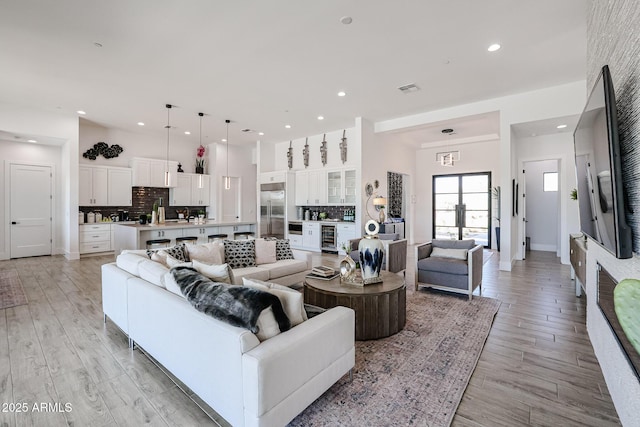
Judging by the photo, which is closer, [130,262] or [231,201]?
[130,262]

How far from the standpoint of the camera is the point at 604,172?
1.67 m

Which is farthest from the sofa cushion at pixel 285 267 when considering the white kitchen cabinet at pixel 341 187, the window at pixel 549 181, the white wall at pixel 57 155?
the window at pixel 549 181

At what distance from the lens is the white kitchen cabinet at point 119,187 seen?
768 cm

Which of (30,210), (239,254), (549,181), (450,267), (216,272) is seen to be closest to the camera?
(216,272)

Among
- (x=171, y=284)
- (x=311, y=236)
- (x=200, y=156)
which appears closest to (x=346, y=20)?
(x=171, y=284)

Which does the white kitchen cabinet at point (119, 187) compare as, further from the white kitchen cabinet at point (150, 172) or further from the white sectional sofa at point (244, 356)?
the white sectional sofa at point (244, 356)

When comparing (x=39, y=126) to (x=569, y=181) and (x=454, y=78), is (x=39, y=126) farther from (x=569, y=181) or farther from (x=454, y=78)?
(x=569, y=181)

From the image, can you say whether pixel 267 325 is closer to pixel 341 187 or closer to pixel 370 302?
pixel 370 302

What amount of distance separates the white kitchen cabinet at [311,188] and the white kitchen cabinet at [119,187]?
4512 millimetres

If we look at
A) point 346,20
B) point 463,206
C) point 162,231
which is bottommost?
point 162,231

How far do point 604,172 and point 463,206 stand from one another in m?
7.94

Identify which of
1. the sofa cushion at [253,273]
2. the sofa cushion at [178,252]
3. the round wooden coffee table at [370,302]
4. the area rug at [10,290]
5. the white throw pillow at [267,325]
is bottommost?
the area rug at [10,290]

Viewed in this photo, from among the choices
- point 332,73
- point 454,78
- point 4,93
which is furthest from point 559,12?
point 4,93

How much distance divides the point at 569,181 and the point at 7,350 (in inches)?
358
